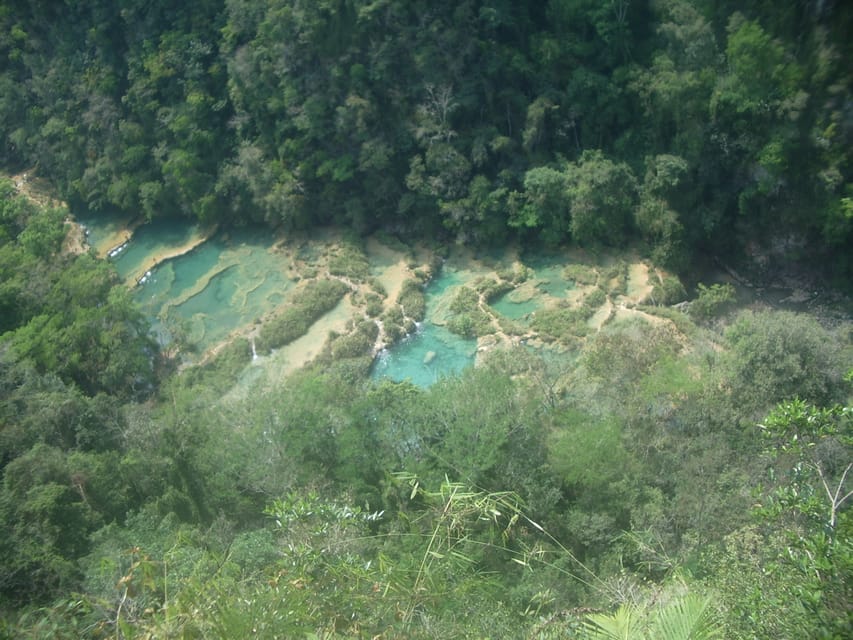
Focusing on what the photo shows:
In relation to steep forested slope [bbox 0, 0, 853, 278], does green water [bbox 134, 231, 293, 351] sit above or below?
below

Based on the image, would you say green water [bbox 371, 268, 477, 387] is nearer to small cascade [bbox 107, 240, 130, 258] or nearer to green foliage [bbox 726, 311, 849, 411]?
green foliage [bbox 726, 311, 849, 411]

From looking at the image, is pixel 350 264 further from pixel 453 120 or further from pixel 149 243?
pixel 149 243

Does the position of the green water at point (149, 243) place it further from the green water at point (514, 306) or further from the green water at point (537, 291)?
the green water at point (537, 291)

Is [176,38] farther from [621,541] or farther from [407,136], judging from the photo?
[621,541]

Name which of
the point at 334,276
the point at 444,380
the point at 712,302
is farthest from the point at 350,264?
the point at 712,302

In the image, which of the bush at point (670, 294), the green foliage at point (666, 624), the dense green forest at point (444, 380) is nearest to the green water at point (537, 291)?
the dense green forest at point (444, 380)

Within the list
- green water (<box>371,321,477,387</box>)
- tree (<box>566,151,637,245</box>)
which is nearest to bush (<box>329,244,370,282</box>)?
green water (<box>371,321,477,387</box>)
